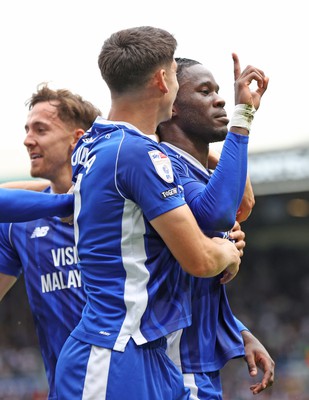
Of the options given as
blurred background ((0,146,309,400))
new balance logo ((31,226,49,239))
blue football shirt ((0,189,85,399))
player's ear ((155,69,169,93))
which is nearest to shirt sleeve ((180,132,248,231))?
player's ear ((155,69,169,93))

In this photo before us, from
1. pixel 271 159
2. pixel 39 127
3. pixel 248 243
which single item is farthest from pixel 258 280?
pixel 39 127

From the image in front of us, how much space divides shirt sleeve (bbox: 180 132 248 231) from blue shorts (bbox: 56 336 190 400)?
20.0 inches

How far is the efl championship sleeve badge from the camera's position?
11.6ft

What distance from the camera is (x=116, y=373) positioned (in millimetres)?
3561

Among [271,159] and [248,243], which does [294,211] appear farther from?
[271,159]

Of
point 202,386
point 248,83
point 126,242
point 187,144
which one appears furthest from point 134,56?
point 202,386

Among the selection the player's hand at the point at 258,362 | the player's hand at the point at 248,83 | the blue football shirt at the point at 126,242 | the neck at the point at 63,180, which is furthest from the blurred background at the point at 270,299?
the blue football shirt at the point at 126,242

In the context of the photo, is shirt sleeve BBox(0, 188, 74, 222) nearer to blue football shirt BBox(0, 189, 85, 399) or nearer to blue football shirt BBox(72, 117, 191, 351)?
blue football shirt BBox(72, 117, 191, 351)

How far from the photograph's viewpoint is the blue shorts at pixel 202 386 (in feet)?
12.9

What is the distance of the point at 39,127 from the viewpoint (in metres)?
5.14

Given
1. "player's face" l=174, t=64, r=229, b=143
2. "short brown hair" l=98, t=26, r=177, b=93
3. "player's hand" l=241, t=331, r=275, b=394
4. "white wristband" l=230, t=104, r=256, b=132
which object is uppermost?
"short brown hair" l=98, t=26, r=177, b=93

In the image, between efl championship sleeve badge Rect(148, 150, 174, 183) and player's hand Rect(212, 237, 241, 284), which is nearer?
efl championship sleeve badge Rect(148, 150, 174, 183)

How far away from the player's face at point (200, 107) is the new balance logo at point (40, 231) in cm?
113

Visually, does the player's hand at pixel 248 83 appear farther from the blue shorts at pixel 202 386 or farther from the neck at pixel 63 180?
the neck at pixel 63 180
